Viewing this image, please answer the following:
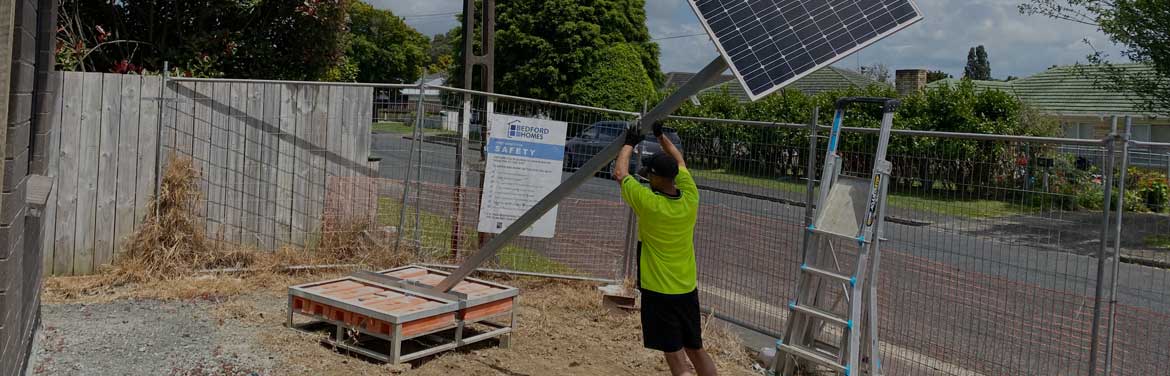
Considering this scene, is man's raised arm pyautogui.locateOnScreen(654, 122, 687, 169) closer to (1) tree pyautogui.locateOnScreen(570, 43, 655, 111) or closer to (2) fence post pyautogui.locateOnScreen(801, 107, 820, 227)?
(2) fence post pyautogui.locateOnScreen(801, 107, 820, 227)

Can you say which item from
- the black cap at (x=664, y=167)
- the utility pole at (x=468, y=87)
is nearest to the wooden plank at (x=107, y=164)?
the utility pole at (x=468, y=87)

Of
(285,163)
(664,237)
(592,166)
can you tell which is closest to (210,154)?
(285,163)

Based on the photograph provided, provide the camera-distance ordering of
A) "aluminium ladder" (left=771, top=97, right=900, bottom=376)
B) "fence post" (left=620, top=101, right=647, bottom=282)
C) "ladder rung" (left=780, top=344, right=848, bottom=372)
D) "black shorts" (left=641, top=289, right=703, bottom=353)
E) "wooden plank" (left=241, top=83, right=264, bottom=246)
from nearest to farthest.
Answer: "black shorts" (left=641, top=289, right=703, bottom=353) → "aluminium ladder" (left=771, top=97, right=900, bottom=376) → "ladder rung" (left=780, top=344, right=848, bottom=372) → "wooden plank" (left=241, top=83, right=264, bottom=246) → "fence post" (left=620, top=101, right=647, bottom=282)

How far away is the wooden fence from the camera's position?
27.6 ft

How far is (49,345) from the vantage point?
6.29 meters

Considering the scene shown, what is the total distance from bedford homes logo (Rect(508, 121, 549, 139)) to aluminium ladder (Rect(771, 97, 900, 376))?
3870 millimetres

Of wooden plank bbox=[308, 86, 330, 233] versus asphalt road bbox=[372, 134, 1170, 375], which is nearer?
asphalt road bbox=[372, 134, 1170, 375]

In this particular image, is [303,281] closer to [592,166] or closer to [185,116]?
[185,116]

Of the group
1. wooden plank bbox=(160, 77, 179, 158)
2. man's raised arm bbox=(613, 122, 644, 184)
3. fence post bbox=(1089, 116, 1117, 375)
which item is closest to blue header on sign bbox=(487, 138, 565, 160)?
wooden plank bbox=(160, 77, 179, 158)

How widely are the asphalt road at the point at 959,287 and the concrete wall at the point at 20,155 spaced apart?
15.3ft

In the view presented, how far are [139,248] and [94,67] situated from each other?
343 cm

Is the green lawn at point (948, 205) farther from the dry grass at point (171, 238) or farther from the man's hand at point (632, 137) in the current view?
the dry grass at point (171, 238)

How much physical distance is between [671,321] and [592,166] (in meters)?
1.19

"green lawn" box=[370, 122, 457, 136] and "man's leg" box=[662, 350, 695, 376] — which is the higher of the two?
"green lawn" box=[370, 122, 457, 136]
